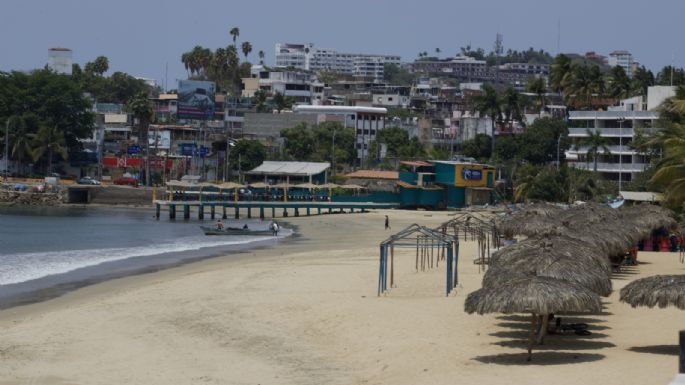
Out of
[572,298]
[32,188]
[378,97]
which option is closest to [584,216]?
[572,298]

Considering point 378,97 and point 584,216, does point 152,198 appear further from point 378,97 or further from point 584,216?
point 378,97

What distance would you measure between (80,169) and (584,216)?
87.3 metres

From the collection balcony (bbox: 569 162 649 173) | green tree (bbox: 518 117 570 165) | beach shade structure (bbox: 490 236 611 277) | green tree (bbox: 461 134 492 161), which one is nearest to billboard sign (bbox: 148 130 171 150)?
green tree (bbox: 461 134 492 161)

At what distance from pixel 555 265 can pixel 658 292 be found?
11.9ft

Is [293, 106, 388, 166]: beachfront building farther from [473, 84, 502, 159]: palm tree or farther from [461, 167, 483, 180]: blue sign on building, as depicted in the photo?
[461, 167, 483, 180]: blue sign on building

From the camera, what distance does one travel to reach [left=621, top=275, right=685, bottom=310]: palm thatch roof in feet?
63.2

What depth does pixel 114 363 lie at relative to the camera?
22250 mm

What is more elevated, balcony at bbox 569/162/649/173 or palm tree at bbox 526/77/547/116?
palm tree at bbox 526/77/547/116

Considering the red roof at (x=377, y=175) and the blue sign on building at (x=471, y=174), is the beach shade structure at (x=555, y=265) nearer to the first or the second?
the blue sign on building at (x=471, y=174)

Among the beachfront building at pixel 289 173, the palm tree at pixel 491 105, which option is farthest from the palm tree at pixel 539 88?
the beachfront building at pixel 289 173

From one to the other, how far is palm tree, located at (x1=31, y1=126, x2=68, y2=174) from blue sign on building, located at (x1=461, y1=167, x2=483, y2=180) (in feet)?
149

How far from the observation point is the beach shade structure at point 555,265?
22453 millimetres

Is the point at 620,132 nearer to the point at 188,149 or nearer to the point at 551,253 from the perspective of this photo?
the point at 188,149

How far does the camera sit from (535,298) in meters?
19.8
